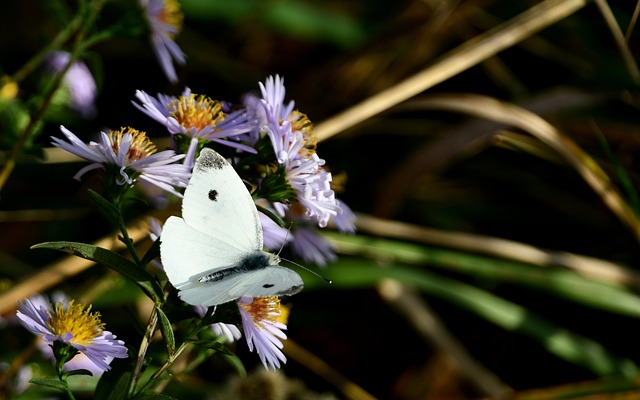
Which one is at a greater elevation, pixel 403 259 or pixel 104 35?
pixel 403 259

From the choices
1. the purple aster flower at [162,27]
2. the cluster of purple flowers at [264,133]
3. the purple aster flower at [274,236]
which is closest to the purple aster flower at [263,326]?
the cluster of purple flowers at [264,133]

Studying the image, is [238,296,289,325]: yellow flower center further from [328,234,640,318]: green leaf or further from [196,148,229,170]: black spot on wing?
[328,234,640,318]: green leaf

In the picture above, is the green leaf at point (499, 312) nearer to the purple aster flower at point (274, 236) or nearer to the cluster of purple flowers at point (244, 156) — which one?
the purple aster flower at point (274, 236)

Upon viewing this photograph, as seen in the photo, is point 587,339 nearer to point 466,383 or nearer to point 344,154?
point 466,383

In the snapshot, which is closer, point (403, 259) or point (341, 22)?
point (403, 259)

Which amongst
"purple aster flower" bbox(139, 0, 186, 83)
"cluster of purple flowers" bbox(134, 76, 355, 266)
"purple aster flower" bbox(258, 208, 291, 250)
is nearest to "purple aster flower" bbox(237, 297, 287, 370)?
"cluster of purple flowers" bbox(134, 76, 355, 266)

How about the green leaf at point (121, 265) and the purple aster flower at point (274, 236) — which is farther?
the purple aster flower at point (274, 236)

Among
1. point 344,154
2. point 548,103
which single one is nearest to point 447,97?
point 548,103
